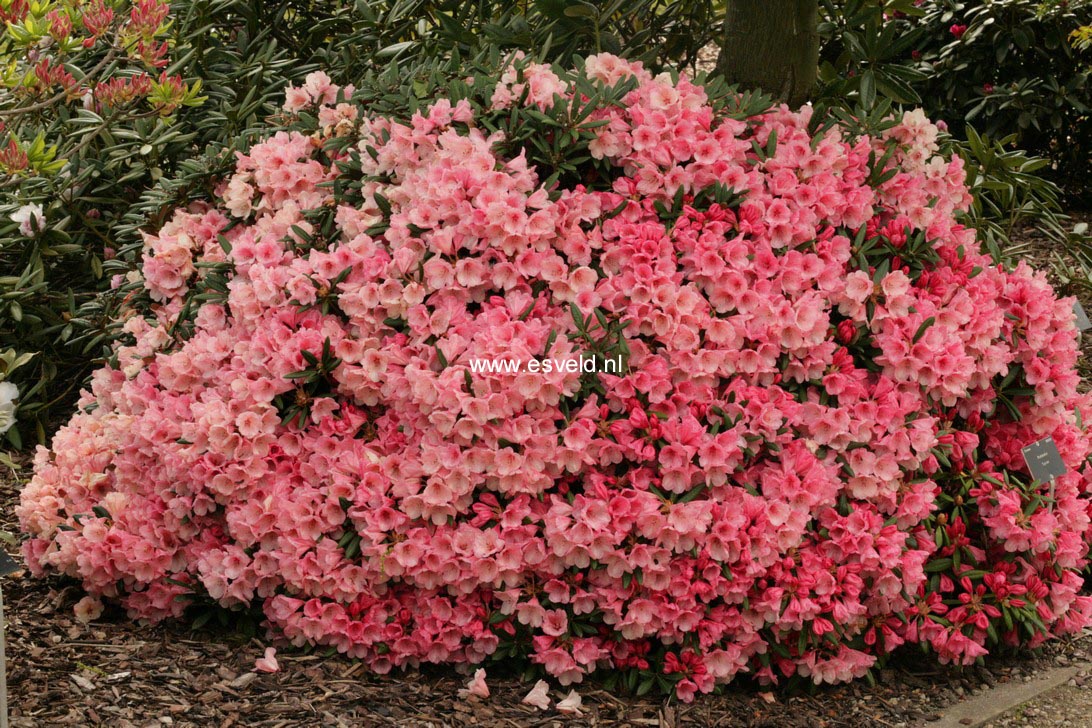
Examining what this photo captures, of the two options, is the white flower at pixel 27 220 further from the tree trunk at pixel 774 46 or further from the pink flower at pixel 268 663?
the tree trunk at pixel 774 46

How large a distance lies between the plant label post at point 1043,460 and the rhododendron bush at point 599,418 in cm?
5

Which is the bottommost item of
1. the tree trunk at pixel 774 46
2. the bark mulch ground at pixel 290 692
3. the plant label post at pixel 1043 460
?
the bark mulch ground at pixel 290 692

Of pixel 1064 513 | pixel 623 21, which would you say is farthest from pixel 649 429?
pixel 623 21

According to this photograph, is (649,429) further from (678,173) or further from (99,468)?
(99,468)

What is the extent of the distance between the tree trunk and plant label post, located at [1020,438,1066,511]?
1194 millimetres

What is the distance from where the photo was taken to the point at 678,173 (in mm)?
2891

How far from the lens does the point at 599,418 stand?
2658 mm

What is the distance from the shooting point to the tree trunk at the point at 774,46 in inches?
130

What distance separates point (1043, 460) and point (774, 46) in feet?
4.48

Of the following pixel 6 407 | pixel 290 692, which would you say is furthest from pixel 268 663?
pixel 6 407

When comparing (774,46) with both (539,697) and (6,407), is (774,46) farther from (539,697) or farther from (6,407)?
(6,407)

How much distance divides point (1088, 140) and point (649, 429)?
4.50m

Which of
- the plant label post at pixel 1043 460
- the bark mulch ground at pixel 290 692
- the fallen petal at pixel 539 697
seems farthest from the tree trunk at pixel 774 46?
the fallen petal at pixel 539 697

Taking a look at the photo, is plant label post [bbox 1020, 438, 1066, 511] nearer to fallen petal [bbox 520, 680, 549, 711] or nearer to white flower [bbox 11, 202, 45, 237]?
fallen petal [bbox 520, 680, 549, 711]
